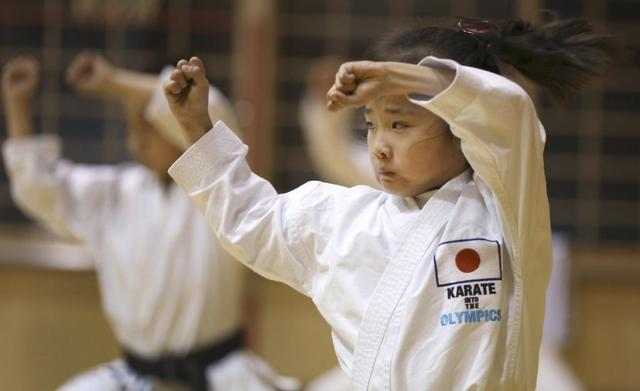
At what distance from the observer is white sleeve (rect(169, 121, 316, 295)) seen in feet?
5.44

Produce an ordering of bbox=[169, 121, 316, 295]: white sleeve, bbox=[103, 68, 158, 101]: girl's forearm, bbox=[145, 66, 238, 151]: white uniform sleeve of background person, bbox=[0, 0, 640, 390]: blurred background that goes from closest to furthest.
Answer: bbox=[169, 121, 316, 295]: white sleeve
bbox=[145, 66, 238, 151]: white uniform sleeve of background person
bbox=[103, 68, 158, 101]: girl's forearm
bbox=[0, 0, 640, 390]: blurred background

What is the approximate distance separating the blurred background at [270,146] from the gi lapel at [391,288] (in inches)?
124

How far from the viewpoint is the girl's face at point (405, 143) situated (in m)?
1.58

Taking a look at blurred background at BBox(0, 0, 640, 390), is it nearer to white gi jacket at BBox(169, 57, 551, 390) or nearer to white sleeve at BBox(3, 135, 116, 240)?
white sleeve at BBox(3, 135, 116, 240)

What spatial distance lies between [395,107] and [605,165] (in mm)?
3514

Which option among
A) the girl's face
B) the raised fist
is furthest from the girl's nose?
the raised fist

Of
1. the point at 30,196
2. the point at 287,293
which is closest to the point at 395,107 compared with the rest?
the point at 30,196

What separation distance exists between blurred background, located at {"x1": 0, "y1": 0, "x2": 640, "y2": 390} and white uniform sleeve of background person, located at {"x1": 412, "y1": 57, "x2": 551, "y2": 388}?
10.5 ft

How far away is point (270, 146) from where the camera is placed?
16.1 ft

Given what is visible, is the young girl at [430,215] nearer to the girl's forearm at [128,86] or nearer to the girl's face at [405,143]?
the girl's face at [405,143]

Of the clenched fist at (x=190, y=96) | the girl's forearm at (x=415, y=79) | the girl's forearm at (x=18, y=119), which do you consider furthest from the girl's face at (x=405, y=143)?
the girl's forearm at (x=18, y=119)

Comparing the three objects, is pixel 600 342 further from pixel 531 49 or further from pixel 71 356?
pixel 531 49

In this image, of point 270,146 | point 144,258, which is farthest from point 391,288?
point 270,146

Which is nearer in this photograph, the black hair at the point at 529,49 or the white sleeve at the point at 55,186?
the black hair at the point at 529,49
